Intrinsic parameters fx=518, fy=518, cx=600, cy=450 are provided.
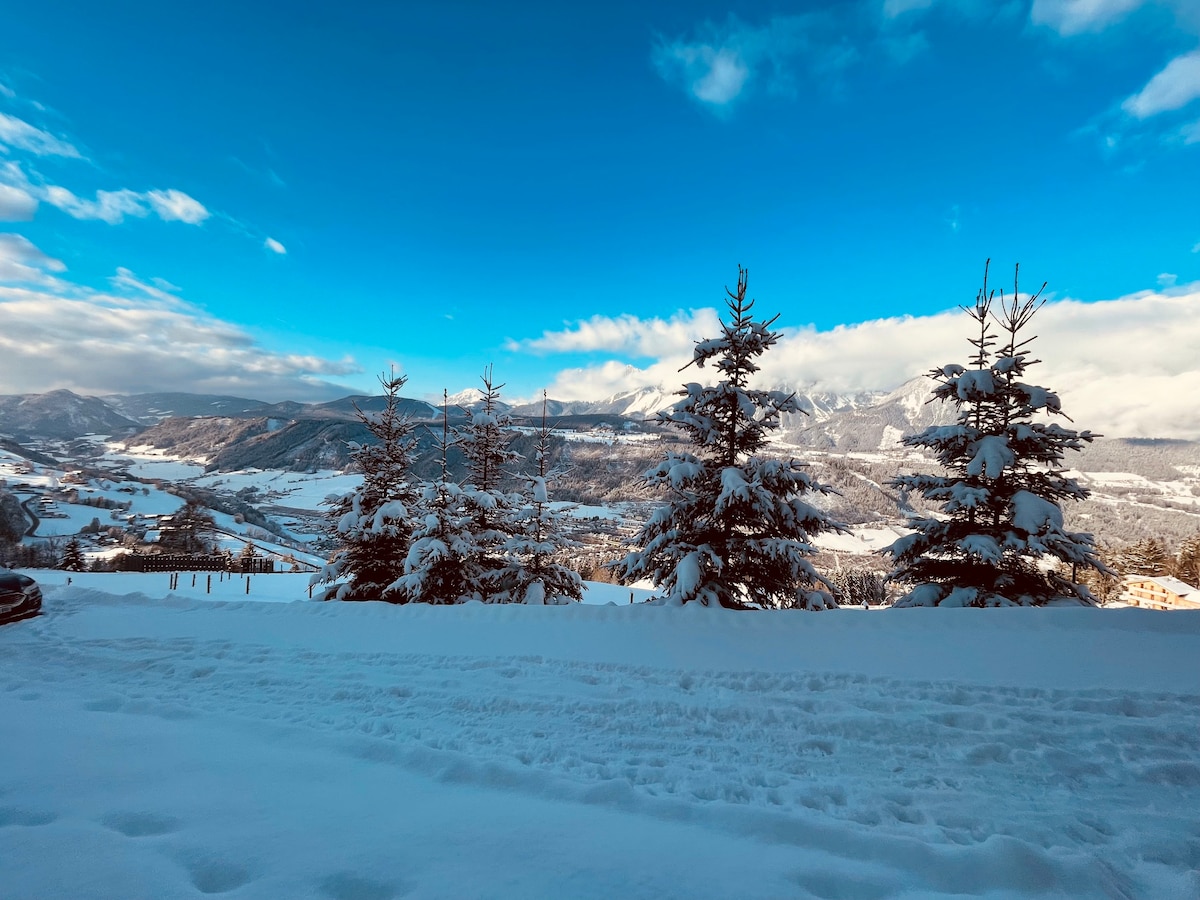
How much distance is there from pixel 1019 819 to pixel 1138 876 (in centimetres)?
54

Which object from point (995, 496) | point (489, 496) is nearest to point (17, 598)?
point (489, 496)

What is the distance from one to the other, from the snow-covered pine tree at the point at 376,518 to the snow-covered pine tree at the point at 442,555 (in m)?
0.90

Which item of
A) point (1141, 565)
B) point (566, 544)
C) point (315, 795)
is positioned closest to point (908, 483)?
point (566, 544)

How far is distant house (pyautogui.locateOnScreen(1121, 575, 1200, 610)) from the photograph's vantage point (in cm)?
2862

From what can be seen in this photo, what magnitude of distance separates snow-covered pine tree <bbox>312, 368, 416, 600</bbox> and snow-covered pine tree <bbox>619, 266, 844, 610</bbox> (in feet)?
24.3

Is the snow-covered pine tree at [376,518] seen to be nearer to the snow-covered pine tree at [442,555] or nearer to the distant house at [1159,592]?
the snow-covered pine tree at [442,555]

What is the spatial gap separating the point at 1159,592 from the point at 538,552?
129 ft

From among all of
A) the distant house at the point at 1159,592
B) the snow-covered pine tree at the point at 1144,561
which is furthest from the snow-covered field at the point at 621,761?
the snow-covered pine tree at the point at 1144,561

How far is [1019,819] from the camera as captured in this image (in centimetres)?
308

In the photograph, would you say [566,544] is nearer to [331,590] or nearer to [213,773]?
[331,590]

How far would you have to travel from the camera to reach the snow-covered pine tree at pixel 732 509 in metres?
8.71

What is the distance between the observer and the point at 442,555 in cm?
1159

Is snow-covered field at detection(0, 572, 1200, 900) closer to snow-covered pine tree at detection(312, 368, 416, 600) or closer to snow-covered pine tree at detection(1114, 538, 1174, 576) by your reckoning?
snow-covered pine tree at detection(312, 368, 416, 600)

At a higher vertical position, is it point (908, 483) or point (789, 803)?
point (908, 483)
